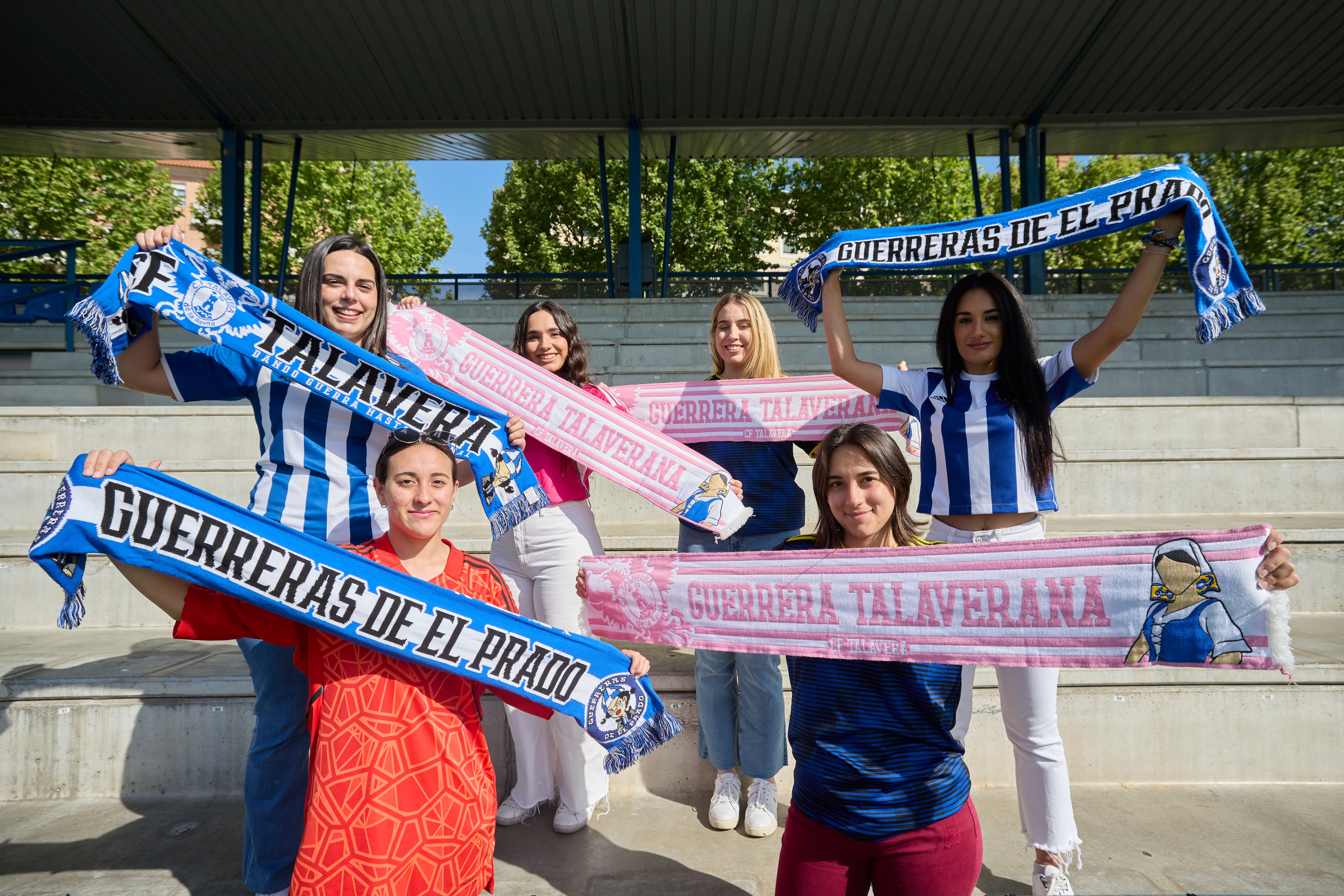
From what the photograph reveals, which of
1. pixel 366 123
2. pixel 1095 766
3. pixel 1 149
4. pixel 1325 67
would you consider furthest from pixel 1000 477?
pixel 1 149

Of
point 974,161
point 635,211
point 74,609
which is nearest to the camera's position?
point 74,609

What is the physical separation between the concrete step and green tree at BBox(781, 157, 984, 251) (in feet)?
85.7

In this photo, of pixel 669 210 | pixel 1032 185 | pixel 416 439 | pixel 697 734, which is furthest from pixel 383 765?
pixel 1032 185

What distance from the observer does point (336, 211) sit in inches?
1054

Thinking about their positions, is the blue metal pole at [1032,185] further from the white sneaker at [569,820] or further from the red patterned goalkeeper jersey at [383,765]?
the red patterned goalkeeper jersey at [383,765]

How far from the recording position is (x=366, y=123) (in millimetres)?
12148

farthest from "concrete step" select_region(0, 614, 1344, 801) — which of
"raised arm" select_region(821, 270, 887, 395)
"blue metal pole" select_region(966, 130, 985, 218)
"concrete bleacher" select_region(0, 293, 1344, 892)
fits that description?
"blue metal pole" select_region(966, 130, 985, 218)

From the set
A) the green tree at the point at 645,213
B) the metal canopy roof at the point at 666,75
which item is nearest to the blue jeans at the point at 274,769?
the metal canopy roof at the point at 666,75

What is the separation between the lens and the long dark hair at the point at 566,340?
301cm

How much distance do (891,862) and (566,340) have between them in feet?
7.17

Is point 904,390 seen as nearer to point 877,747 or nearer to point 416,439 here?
point 877,747

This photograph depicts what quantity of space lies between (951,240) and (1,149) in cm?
1719

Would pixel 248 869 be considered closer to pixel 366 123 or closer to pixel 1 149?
pixel 366 123

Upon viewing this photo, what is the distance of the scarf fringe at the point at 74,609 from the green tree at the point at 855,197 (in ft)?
90.8
